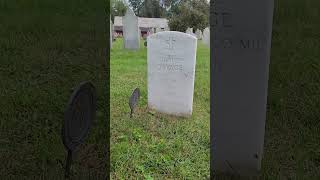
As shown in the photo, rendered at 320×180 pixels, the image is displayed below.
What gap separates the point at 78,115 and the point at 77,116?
12 mm

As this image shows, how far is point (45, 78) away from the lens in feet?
17.0

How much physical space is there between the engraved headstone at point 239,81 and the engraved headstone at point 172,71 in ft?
4.57

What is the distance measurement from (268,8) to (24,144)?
2.16m

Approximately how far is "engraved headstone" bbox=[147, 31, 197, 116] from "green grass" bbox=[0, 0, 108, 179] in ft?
1.99

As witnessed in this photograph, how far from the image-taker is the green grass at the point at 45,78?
3139 mm

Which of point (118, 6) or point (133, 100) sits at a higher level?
point (118, 6)

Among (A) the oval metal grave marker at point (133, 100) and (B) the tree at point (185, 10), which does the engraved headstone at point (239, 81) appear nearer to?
(B) the tree at point (185, 10)

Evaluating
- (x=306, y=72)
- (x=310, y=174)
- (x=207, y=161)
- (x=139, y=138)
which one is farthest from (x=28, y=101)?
(x=306, y=72)

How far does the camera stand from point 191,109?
426 cm

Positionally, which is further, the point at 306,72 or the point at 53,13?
the point at 53,13

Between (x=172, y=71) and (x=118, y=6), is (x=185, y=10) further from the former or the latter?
(x=118, y=6)

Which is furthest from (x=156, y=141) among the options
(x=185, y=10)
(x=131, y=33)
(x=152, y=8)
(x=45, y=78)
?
(x=131, y=33)

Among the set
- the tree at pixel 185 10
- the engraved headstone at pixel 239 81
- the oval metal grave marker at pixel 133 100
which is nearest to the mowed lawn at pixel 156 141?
the oval metal grave marker at pixel 133 100

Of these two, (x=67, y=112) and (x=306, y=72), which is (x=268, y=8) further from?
(x=306, y=72)
